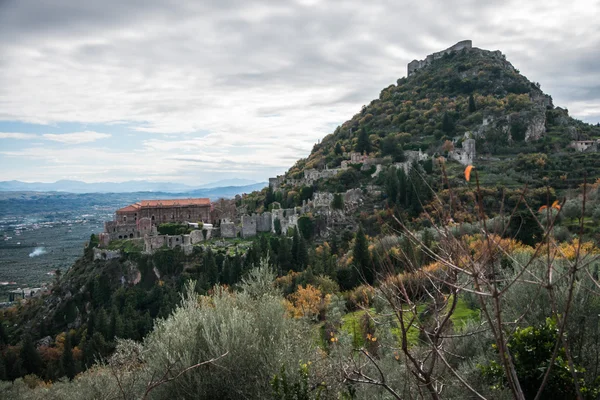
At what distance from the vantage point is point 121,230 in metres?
49.8

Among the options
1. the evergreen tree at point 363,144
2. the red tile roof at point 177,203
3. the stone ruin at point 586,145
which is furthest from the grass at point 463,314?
the evergreen tree at point 363,144

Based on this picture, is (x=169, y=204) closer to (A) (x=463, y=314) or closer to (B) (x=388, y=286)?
(A) (x=463, y=314)

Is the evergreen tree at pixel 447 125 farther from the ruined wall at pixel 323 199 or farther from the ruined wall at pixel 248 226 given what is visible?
the ruined wall at pixel 248 226

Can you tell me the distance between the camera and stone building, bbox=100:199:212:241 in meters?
49.5

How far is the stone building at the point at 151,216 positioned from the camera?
1950 inches

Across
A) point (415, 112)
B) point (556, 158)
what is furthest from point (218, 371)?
point (415, 112)

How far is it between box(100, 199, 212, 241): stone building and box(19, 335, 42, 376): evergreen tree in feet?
56.5

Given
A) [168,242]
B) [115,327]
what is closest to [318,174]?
[168,242]

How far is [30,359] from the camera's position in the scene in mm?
32531

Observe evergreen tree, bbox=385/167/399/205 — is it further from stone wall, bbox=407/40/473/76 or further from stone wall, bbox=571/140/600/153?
stone wall, bbox=407/40/473/76

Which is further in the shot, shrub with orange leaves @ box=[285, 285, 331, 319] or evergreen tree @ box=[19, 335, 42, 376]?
evergreen tree @ box=[19, 335, 42, 376]

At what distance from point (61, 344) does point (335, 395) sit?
120ft

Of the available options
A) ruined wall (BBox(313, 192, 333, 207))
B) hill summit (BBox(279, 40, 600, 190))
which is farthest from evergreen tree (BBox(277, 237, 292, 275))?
hill summit (BBox(279, 40, 600, 190))

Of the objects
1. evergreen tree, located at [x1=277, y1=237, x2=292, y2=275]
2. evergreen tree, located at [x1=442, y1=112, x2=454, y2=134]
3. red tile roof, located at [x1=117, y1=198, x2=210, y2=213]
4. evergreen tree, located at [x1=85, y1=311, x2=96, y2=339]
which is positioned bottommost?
evergreen tree, located at [x1=85, y1=311, x2=96, y2=339]
